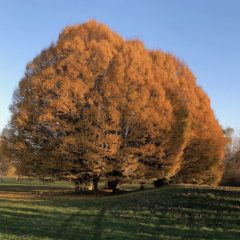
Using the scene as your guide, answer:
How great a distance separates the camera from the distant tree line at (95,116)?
35.2 meters

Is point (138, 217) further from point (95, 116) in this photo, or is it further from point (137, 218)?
point (95, 116)

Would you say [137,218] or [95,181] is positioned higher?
[95,181]

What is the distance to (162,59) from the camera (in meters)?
41.9

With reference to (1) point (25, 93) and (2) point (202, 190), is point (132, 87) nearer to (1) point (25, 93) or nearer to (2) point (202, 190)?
(1) point (25, 93)

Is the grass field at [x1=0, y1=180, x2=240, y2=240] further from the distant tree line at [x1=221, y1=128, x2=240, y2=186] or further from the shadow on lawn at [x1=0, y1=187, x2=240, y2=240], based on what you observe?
the distant tree line at [x1=221, y1=128, x2=240, y2=186]

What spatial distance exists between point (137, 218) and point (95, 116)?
15141mm

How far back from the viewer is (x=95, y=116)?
35125mm

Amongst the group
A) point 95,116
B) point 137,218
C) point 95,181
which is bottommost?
point 137,218

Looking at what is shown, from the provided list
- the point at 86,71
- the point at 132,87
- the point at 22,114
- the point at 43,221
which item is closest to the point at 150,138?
the point at 132,87

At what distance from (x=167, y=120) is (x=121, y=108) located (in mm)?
4025

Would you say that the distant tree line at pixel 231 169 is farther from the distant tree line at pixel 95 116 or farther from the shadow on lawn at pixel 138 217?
the shadow on lawn at pixel 138 217

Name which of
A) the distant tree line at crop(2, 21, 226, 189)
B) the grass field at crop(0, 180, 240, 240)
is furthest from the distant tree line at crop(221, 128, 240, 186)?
the grass field at crop(0, 180, 240, 240)

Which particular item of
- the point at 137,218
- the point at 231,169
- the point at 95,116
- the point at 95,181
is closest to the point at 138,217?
the point at 137,218

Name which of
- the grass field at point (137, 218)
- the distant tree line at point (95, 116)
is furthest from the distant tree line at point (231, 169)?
the grass field at point (137, 218)
